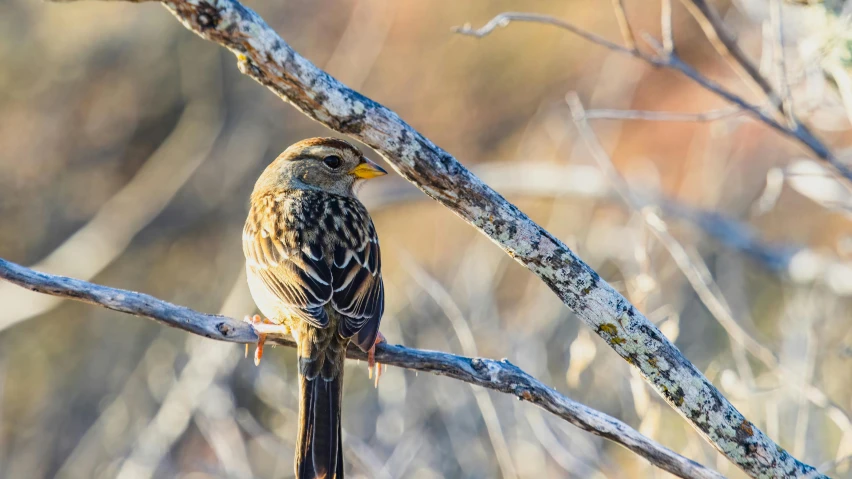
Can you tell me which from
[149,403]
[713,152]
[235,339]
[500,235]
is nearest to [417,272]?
[235,339]

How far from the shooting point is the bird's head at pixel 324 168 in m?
5.41

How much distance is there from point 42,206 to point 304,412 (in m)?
8.87

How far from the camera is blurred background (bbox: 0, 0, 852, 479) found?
6.10 m

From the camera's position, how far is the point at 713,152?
11430 mm

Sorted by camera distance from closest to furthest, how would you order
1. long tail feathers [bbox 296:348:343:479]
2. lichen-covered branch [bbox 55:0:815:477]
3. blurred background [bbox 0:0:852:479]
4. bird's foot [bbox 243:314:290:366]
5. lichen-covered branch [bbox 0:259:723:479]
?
lichen-covered branch [bbox 55:0:815:477], lichen-covered branch [bbox 0:259:723:479], long tail feathers [bbox 296:348:343:479], bird's foot [bbox 243:314:290:366], blurred background [bbox 0:0:852:479]

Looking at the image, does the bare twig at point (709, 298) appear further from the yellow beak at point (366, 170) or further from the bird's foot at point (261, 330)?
the bird's foot at point (261, 330)

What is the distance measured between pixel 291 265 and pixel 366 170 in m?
1.06

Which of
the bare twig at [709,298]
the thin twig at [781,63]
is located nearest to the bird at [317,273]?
the bare twig at [709,298]

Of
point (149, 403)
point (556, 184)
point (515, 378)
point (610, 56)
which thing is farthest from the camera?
point (610, 56)

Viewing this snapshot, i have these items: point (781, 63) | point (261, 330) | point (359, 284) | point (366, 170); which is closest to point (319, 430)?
point (261, 330)

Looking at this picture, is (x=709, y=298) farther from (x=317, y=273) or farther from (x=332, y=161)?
→ (x=332, y=161)

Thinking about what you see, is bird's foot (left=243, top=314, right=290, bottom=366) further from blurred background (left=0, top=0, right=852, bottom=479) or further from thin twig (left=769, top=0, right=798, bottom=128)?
thin twig (left=769, top=0, right=798, bottom=128)

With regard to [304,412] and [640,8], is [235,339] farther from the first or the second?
[640,8]

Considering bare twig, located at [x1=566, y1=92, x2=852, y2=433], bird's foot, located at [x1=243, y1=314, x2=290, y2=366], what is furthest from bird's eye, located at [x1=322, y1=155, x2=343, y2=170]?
bare twig, located at [x1=566, y1=92, x2=852, y2=433]
